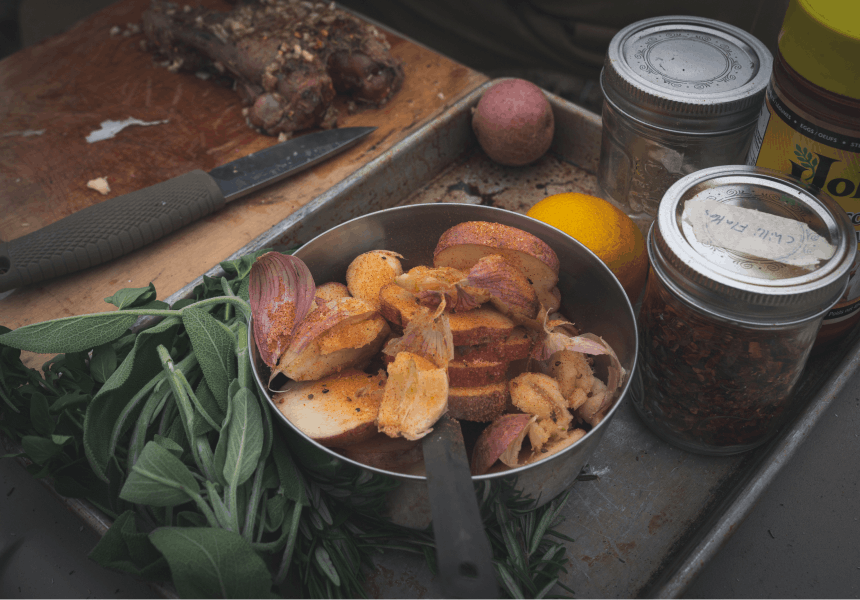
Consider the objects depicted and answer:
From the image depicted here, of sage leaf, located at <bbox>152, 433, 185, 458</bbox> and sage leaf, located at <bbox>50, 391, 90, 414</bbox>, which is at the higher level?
sage leaf, located at <bbox>152, 433, 185, 458</bbox>

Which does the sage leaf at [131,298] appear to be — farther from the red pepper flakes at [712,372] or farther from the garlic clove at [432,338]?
the red pepper flakes at [712,372]

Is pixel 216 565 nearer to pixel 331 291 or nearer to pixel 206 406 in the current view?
pixel 206 406

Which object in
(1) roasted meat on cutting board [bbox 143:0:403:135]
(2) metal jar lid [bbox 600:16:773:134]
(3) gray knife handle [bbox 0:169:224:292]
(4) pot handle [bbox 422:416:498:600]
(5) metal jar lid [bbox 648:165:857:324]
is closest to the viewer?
(4) pot handle [bbox 422:416:498:600]

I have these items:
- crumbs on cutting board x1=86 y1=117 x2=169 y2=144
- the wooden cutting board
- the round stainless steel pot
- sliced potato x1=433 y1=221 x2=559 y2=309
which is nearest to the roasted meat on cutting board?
the wooden cutting board

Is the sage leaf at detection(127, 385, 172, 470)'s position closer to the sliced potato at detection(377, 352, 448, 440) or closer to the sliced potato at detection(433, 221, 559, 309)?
the sliced potato at detection(377, 352, 448, 440)

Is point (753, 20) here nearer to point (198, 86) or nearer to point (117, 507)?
point (198, 86)

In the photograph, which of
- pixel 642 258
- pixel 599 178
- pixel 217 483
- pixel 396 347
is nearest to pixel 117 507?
pixel 217 483
